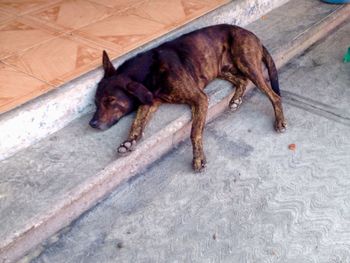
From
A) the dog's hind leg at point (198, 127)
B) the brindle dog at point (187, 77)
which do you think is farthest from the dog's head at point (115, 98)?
the dog's hind leg at point (198, 127)

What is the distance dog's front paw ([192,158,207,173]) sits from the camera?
324 centimetres

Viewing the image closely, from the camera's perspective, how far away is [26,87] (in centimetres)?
336

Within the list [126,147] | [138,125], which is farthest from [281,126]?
[126,147]

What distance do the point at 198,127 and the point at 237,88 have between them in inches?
28.1

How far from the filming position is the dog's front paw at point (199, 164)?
324 cm

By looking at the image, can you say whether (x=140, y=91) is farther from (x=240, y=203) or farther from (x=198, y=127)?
(x=240, y=203)

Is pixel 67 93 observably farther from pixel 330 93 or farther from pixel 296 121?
pixel 330 93

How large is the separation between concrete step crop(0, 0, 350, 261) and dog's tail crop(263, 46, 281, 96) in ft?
1.22

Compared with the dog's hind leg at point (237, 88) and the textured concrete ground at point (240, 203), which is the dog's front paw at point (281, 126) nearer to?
the textured concrete ground at point (240, 203)

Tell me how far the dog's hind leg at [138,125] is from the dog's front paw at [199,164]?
1.42 feet

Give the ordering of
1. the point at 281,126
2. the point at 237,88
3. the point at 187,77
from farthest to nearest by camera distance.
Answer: the point at 237,88 < the point at 281,126 < the point at 187,77

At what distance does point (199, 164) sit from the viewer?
3250 millimetres

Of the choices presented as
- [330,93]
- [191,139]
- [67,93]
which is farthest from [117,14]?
[330,93]

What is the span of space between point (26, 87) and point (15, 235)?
1.25 metres
